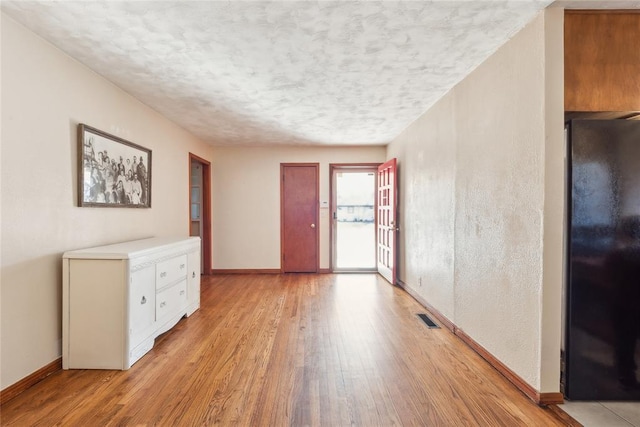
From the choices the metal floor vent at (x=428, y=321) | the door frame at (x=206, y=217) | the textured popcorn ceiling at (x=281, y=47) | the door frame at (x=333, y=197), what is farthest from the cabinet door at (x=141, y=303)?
the door frame at (x=333, y=197)

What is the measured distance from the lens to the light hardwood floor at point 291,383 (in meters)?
1.75

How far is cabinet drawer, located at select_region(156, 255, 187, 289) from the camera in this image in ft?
8.98

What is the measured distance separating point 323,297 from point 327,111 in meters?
2.40

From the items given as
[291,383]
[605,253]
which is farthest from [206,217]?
[605,253]

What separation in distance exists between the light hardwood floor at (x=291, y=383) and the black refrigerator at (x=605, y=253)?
0.54m

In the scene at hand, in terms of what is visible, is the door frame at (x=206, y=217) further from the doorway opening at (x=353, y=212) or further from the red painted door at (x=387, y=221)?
the red painted door at (x=387, y=221)

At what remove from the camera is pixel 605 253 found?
1.86 m

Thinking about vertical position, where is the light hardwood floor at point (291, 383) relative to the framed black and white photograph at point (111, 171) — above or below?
below

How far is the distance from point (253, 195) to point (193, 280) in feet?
7.95

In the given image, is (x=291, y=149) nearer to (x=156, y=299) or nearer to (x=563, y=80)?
(x=156, y=299)

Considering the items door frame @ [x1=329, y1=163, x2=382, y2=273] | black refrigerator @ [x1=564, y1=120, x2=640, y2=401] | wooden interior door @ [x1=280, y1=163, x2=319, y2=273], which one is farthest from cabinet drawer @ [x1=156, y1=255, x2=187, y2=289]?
black refrigerator @ [x1=564, y1=120, x2=640, y2=401]

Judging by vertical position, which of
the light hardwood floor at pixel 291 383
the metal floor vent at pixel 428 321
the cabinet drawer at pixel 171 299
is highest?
the cabinet drawer at pixel 171 299

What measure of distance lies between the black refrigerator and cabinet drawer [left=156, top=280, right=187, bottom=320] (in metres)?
3.10

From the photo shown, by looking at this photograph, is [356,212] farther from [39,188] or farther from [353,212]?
[39,188]
